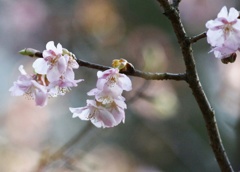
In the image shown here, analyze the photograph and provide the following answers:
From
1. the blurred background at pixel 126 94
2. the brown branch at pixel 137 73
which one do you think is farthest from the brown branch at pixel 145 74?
the blurred background at pixel 126 94

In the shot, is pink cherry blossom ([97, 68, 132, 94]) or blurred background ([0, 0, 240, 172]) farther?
blurred background ([0, 0, 240, 172])

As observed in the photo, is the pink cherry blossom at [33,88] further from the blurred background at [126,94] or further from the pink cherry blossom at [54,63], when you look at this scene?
the blurred background at [126,94]

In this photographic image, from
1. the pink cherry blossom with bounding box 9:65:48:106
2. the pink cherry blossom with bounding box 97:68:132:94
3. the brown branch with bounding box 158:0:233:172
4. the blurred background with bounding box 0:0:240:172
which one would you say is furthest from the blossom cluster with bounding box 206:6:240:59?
the blurred background with bounding box 0:0:240:172

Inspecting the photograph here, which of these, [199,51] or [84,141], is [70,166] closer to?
[84,141]

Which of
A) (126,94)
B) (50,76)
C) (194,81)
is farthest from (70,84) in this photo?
(126,94)

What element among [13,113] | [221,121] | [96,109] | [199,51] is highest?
[199,51]

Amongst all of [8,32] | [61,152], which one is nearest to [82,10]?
[8,32]

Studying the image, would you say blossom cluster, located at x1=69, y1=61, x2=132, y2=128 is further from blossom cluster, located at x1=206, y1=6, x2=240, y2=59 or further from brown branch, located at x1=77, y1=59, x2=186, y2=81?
blossom cluster, located at x1=206, y1=6, x2=240, y2=59
